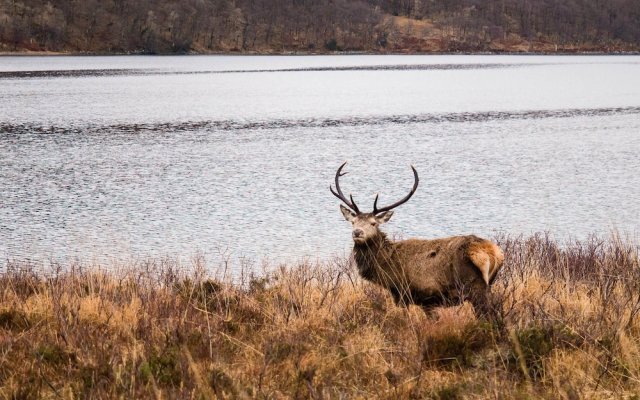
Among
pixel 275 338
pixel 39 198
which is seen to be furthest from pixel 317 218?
pixel 275 338

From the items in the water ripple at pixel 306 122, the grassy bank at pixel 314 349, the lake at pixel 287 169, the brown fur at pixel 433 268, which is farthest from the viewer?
the water ripple at pixel 306 122

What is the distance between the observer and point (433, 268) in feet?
30.3

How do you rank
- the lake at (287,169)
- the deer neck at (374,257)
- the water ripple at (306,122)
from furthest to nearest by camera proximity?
the water ripple at (306,122), the lake at (287,169), the deer neck at (374,257)

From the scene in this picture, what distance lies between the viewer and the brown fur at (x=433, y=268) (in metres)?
8.81

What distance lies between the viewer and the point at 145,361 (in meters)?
6.96

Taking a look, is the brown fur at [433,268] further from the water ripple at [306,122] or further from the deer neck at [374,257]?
the water ripple at [306,122]

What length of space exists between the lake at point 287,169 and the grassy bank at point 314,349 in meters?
11.0

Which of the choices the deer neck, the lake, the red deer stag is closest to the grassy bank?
the red deer stag

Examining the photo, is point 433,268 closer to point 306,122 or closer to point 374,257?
point 374,257

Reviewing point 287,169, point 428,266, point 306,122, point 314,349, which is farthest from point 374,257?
point 306,122

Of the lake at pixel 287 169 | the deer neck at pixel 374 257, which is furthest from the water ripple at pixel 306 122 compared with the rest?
the deer neck at pixel 374 257

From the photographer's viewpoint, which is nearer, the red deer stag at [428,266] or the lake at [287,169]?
the red deer stag at [428,266]

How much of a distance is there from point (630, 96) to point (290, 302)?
269ft

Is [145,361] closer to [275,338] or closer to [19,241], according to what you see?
[275,338]
